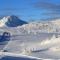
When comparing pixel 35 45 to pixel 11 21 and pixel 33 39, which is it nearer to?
pixel 33 39

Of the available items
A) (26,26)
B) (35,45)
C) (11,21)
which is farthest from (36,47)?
(11,21)

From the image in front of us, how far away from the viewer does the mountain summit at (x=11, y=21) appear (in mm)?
11073

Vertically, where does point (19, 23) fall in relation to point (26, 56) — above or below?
above

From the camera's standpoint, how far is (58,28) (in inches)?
470

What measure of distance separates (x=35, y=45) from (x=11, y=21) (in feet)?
4.49

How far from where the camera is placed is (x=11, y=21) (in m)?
11.1

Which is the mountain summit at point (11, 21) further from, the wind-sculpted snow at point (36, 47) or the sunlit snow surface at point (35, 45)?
the wind-sculpted snow at point (36, 47)

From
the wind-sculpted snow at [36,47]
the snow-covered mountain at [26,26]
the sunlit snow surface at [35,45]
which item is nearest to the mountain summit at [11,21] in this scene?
the snow-covered mountain at [26,26]

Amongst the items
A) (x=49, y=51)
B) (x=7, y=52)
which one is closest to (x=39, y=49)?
(x=49, y=51)

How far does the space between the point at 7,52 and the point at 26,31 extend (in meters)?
1.17

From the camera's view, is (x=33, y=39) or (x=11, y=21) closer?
(x=11, y=21)

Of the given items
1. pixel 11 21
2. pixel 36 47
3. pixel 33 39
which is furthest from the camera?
pixel 33 39

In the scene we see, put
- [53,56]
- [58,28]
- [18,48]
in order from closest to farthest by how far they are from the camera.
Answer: [53,56] < [18,48] < [58,28]

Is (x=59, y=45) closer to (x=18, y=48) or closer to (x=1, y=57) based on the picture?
(x=18, y=48)
